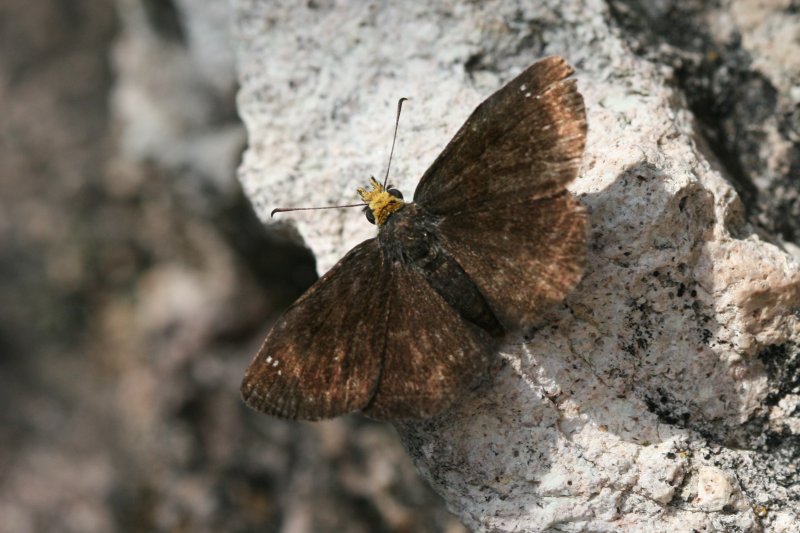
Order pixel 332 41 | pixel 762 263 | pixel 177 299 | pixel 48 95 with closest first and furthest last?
pixel 762 263 < pixel 332 41 < pixel 177 299 < pixel 48 95

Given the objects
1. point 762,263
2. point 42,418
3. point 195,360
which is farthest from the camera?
point 42,418

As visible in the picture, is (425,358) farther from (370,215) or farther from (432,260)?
(370,215)

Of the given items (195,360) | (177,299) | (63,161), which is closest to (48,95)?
(63,161)

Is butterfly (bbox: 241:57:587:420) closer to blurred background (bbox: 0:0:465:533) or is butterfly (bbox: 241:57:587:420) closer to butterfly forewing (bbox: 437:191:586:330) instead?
butterfly forewing (bbox: 437:191:586:330)

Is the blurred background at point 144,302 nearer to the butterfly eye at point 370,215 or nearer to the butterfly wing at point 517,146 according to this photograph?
the butterfly eye at point 370,215

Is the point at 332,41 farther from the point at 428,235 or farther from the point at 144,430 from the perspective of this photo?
the point at 144,430

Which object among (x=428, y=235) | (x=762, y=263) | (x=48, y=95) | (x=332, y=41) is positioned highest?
(x=48, y=95)
